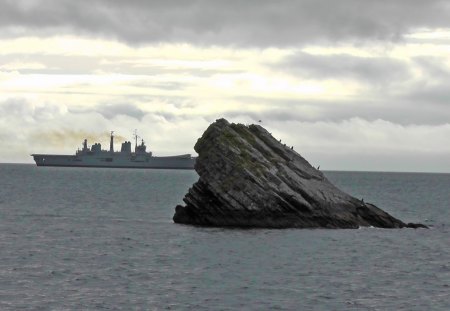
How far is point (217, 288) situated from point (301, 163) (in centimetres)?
3235

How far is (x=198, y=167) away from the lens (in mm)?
66500

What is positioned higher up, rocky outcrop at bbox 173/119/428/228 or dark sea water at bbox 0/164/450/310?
rocky outcrop at bbox 173/119/428/228

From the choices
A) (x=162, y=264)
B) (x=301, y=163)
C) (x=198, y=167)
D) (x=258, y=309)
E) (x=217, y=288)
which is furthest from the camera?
(x=301, y=163)

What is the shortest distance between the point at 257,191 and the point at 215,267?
55.2 ft

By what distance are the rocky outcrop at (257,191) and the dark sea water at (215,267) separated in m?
1.59

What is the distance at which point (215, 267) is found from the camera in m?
47.7

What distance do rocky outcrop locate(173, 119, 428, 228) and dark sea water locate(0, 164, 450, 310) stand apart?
1587 mm

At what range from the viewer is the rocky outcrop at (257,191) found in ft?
211

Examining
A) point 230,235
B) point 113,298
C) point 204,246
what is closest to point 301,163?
point 230,235

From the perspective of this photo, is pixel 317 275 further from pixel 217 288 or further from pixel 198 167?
pixel 198 167

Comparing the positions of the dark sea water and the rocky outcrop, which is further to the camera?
the rocky outcrop

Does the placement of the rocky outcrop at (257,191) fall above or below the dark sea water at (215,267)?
above

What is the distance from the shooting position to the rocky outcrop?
6425 cm

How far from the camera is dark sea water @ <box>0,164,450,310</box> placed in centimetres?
3747
